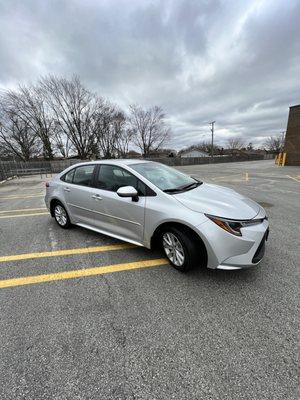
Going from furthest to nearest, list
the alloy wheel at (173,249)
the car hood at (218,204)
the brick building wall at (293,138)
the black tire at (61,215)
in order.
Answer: the brick building wall at (293,138), the black tire at (61,215), the alloy wheel at (173,249), the car hood at (218,204)

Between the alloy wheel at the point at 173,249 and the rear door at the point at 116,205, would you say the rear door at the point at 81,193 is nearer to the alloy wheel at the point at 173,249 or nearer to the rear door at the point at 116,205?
the rear door at the point at 116,205

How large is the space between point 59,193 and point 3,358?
3224 millimetres

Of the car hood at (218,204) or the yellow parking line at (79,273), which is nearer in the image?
the car hood at (218,204)

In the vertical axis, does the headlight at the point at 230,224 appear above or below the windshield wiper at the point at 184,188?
below

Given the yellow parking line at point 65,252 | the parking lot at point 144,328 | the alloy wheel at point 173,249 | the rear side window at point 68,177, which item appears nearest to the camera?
the parking lot at point 144,328

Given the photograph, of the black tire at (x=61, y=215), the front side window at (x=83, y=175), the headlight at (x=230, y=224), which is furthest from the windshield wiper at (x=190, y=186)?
the black tire at (x=61, y=215)

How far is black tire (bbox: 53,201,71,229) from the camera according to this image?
464cm

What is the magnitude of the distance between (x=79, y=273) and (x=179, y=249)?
1463 millimetres

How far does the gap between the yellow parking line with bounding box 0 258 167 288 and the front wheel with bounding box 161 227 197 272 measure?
1.06 ft

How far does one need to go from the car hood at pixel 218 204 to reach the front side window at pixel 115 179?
618mm

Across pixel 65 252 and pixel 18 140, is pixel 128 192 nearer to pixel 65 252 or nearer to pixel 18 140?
pixel 65 252

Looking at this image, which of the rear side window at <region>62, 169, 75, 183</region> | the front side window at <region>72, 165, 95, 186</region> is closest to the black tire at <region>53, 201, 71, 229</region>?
the rear side window at <region>62, 169, 75, 183</region>

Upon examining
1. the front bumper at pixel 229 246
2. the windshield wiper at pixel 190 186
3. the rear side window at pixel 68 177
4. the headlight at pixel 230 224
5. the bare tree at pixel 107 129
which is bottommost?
the front bumper at pixel 229 246

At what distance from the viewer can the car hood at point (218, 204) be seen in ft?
8.70
